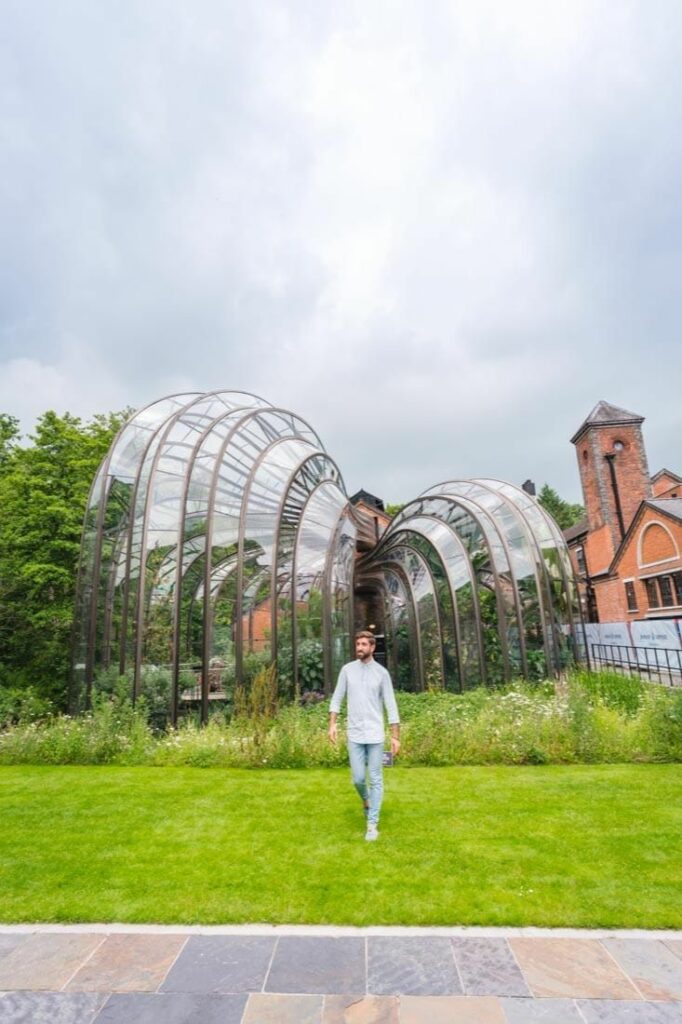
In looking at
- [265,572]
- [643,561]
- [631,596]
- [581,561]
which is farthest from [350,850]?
[581,561]

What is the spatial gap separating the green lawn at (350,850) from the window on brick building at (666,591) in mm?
20992

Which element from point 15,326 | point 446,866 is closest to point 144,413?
point 15,326

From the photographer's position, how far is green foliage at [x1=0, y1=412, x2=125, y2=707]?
51.9 feet

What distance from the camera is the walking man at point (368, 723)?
465 centimetres

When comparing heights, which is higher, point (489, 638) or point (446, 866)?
point (489, 638)

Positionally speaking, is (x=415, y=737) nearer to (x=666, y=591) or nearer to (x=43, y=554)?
(x=43, y=554)

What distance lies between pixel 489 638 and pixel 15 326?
15.2m

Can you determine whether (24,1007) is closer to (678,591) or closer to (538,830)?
(538,830)

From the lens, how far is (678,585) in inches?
937

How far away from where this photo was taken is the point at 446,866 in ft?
13.3

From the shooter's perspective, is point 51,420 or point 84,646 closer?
point 84,646

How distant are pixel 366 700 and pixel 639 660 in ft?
52.2

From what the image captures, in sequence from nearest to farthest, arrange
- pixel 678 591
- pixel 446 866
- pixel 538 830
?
pixel 446 866 < pixel 538 830 < pixel 678 591

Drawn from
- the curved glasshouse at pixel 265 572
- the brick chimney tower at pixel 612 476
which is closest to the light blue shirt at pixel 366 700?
the curved glasshouse at pixel 265 572
